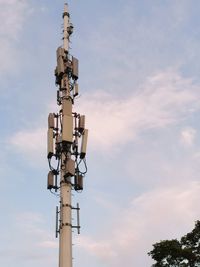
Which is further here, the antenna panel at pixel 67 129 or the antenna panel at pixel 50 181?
the antenna panel at pixel 67 129

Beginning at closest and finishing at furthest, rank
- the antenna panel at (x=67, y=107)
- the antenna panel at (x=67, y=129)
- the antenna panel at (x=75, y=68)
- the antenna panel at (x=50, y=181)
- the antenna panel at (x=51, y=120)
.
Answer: the antenna panel at (x=50, y=181) < the antenna panel at (x=67, y=129) < the antenna panel at (x=51, y=120) < the antenna panel at (x=67, y=107) < the antenna panel at (x=75, y=68)

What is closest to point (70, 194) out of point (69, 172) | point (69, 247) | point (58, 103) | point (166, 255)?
point (69, 172)

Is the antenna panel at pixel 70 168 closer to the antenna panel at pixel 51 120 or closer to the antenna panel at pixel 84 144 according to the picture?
the antenna panel at pixel 84 144

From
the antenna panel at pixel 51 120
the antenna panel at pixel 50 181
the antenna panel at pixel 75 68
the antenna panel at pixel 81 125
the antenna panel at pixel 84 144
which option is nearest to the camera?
the antenna panel at pixel 50 181

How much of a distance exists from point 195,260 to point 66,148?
108 feet

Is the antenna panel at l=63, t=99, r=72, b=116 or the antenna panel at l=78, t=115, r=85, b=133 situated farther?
the antenna panel at l=63, t=99, r=72, b=116

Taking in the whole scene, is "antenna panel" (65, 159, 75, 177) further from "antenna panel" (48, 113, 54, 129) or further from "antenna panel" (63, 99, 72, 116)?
"antenna panel" (63, 99, 72, 116)

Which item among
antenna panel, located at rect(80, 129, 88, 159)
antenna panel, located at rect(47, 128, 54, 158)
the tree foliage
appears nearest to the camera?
antenna panel, located at rect(47, 128, 54, 158)

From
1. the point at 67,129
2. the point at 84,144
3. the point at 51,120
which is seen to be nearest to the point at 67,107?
the point at 51,120

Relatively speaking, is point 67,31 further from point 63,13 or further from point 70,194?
point 70,194

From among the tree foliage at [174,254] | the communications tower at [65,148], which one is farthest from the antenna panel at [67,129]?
the tree foliage at [174,254]

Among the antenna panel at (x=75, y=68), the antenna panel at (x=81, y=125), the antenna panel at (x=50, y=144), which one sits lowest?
the antenna panel at (x=50, y=144)

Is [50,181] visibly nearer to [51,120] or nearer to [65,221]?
[65,221]

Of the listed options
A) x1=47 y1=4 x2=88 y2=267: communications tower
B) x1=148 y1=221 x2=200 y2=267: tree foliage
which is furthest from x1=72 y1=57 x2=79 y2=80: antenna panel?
x1=148 y1=221 x2=200 y2=267: tree foliage
